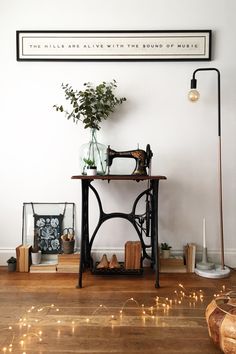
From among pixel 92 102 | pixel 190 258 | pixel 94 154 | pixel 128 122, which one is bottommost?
pixel 190 258

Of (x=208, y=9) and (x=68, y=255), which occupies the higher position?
(x=208, y=9)

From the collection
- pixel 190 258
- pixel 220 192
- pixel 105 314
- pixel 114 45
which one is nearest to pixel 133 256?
pixel 190 258

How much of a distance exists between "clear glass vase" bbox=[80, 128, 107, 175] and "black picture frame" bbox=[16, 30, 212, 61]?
696mm

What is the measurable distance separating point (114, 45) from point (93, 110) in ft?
1.94

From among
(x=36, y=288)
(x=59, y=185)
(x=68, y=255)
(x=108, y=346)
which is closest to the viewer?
(x=108, y=346)

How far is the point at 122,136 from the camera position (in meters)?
2.60

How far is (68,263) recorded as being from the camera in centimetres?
245

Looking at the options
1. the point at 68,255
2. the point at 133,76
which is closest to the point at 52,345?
the point at 68,255

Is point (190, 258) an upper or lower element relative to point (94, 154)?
lower

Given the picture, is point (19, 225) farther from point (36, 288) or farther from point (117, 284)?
point (117, 284)

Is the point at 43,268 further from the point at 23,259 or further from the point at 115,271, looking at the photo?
the point at 115,271

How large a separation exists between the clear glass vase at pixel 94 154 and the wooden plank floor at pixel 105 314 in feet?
2.84

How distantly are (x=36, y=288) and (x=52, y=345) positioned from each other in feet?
2.38

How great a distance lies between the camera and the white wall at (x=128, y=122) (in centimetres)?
256
